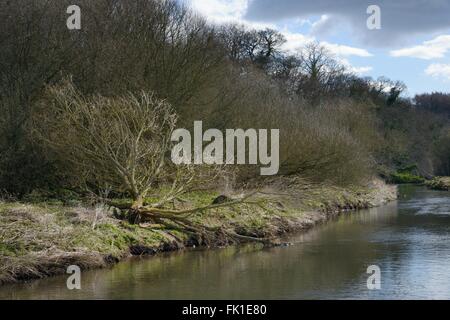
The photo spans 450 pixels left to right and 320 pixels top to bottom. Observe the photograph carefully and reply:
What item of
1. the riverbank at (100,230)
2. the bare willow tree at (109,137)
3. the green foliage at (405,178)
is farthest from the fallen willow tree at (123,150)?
the green foliage at (405,178)

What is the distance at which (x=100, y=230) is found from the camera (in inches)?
745

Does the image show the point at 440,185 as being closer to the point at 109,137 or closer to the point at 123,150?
the point at 123,150

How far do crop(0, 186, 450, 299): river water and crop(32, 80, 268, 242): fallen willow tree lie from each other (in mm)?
2022

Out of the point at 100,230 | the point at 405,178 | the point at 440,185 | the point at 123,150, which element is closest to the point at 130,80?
the point at 123,150

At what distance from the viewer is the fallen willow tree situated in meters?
20.8

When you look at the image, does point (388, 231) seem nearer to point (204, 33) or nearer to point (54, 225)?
point (204, 33)

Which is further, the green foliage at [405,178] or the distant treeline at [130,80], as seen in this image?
the green foliage at [405,178]

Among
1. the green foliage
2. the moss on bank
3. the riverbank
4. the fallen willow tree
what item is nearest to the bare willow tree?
the fallen willow tree

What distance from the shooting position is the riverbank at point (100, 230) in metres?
16.2

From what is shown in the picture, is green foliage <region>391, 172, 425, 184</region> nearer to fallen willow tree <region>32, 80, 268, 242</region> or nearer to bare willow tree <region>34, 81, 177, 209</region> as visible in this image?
fallen willow tree <region>32, 80, 268, 242</region>

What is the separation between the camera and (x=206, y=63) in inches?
1115

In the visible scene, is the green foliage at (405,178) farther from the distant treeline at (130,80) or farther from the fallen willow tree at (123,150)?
the fallen willow tree at (123,150)

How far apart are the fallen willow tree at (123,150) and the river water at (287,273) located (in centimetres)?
202

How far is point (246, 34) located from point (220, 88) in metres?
30.2
